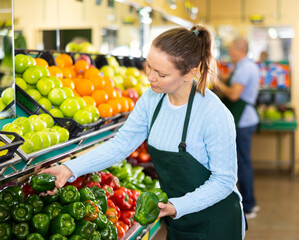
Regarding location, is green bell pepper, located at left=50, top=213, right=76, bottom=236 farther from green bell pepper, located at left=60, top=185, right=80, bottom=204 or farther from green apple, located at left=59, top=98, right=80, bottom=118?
green apple, located at left=59, top=98, right=80, bottom=118

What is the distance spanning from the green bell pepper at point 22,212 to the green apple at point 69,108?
2.53 ft

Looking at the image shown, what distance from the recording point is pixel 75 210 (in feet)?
6.80

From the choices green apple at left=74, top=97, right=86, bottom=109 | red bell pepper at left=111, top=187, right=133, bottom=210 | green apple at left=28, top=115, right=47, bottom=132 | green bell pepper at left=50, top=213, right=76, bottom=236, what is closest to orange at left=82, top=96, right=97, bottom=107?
green apple at left=74, top=97, right=86, bottom=109

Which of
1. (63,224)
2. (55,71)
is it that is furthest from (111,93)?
(63,224)

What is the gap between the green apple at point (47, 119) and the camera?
2.34 metres

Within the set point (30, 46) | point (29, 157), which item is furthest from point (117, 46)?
point (29, 157)

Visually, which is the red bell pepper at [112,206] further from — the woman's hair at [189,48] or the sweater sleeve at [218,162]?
the woman's hair at [189,48]

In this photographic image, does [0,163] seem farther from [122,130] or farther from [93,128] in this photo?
[93,128]

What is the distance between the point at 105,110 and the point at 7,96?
81 cm

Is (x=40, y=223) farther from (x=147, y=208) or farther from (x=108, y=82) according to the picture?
(x=108, y=82)

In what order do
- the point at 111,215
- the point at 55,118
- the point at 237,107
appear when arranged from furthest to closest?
the point at 237,107, the point at 111,215, the point at 55,118

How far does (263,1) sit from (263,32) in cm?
51

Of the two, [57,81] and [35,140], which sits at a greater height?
[57,81]

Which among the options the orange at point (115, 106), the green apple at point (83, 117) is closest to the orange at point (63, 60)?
the orange at point (115, 106)
